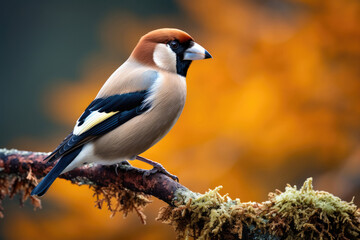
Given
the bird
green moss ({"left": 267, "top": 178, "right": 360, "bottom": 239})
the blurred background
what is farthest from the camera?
the blurred background

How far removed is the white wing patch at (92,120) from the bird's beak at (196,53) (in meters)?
0.78

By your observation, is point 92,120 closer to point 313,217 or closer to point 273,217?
point 273,217

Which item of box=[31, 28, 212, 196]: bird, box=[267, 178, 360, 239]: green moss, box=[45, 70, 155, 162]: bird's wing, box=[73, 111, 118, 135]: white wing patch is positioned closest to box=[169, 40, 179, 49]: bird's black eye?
box=[31, 28, 212, 196]: bird

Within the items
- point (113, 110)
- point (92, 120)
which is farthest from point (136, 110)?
point (92, 120)

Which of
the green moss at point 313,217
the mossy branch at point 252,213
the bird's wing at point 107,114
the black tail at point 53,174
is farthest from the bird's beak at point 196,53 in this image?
the green moss at point 313,217

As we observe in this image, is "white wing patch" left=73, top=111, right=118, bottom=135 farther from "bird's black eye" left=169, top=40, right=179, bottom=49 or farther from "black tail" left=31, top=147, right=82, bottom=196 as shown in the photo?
"bird's black eye" left=169, top=40, right=179, bottom=49

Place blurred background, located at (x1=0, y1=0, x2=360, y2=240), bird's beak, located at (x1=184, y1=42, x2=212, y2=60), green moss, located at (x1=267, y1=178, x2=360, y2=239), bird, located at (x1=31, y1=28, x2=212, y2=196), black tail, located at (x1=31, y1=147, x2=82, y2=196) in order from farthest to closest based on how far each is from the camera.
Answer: blurred background, located at (x1=0, y1=0, x2=360, y2=240) → bird's beak, located at (x1=184, y1=42, x2=212, y2=60) → bird, located at (x1=31, y1=28, x2=212, y2=196) → black tail, located at (x1=31, y1=147, x2=82, y2=196) → green moss, located at (x1=267, y1=178, x2=360, y2=239)

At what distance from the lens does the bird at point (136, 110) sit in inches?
124

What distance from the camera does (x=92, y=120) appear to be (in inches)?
127

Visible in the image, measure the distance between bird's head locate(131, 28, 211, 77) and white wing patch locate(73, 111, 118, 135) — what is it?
0.61 metres

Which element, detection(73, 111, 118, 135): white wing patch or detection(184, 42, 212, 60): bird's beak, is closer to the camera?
detection(73, 111, 118, 135): white wing patch

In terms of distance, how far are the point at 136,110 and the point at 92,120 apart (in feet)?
1.12

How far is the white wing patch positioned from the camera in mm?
3184

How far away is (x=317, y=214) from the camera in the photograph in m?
2.26
